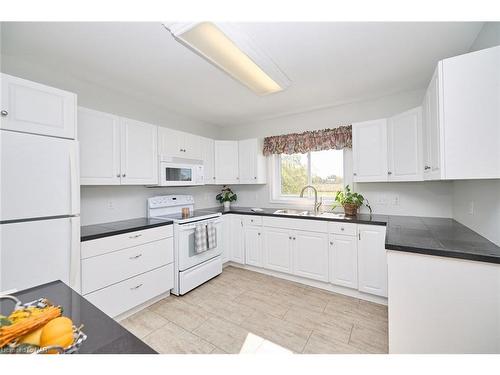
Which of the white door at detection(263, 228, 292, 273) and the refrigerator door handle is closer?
the refrigerator door handle

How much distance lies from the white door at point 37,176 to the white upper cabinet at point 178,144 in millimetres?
1209

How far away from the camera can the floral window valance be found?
2936mm

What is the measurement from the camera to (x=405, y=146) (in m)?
2.27

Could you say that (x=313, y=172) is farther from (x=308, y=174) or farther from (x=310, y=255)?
(x=310, y=255)

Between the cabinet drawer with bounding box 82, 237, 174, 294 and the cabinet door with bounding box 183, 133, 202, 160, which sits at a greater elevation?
the cabinet door with bounding box 183, 133, 202, 160

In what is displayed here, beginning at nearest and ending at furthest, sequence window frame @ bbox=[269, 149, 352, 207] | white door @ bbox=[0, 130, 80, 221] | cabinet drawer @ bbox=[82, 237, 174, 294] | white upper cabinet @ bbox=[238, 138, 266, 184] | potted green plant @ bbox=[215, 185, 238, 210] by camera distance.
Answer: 1. white door @ bbox=[0, 130, 80, 221]
2. cabinet drawer @ bbox=[82, 237, 174, 294]
3. window frame @ bbox=[269, 149, 352, 207]
4. white upper cabinet @ bbox=[238, 138, 266, 184]
5. potted green plant @ bbox=[215, 185, 238, 210]

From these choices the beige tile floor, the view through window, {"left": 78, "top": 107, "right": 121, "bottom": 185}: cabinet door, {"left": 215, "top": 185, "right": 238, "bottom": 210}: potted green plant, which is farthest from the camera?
{"left": 215, "top": 185, "right": 238, "bottom": 210}: potted green plant

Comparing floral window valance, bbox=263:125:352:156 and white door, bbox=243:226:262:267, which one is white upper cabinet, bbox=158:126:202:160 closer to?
floral window valance, bbox=263:125:352:156

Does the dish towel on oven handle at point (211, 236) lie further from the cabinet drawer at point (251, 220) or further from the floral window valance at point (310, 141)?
the floral window valance at point (310, 141)

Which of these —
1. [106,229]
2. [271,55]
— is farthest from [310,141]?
[106,229]

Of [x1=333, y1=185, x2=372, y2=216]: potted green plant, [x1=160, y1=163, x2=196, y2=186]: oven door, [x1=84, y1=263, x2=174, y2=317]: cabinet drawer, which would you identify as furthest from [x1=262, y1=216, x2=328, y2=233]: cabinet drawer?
[x1=84, y1=263, x2=174, y2=317]: cabinet drawer

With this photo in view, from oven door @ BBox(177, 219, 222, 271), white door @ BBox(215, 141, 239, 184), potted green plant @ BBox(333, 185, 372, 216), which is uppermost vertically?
white door @ BBox(215, 141, 239, 184)

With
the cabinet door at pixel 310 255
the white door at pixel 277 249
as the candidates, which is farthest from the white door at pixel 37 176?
the cabinet door at pixel 310 255

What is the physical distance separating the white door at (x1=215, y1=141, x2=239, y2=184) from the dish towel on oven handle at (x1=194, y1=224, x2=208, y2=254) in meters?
1.10
